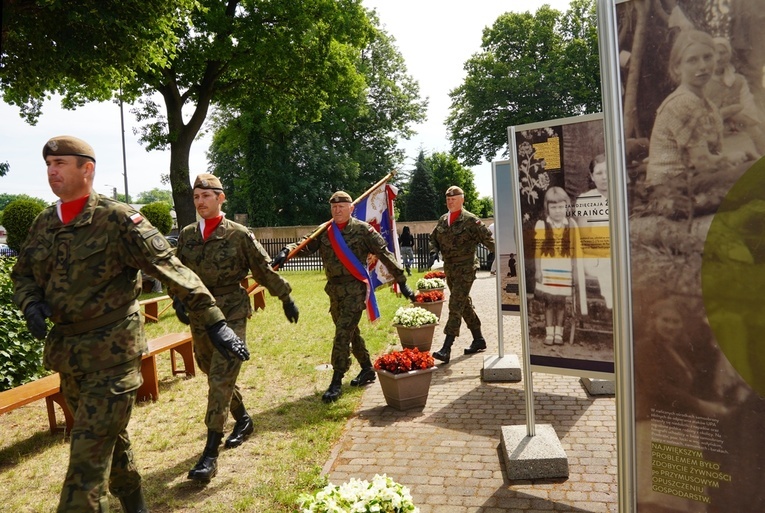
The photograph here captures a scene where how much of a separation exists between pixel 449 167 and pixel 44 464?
55963 millimetres

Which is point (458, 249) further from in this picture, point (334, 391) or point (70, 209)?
point (70, 209)

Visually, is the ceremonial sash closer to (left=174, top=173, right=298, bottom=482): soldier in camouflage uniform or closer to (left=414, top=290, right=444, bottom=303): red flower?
(left=174, top=173, right=298, bottom=482): soldier in camouflage uniform

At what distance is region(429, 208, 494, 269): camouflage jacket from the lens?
26.5ft

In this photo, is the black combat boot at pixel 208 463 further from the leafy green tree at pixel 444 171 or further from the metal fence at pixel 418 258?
the leafy green tree at pixel 444 171

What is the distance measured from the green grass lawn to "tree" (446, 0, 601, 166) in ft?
122

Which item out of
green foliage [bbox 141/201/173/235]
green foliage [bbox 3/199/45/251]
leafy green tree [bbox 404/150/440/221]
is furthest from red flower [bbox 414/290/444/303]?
leafy green tree [bbox 404/150/440/221]

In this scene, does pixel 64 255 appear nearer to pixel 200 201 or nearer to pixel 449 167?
pixel 200 201

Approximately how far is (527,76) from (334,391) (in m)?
40.3

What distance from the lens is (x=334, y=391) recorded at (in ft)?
22.0

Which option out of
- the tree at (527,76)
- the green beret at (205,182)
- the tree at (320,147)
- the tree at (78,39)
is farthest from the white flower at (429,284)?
the tree at (527,76)

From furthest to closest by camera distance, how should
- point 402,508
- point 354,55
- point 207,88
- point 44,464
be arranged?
point 354,55, point 207,88, point 44,464, point 402,508

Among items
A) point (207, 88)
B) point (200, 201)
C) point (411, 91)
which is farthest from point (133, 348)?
point (411, 91)

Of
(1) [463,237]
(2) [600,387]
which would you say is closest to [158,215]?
(1) [463,237]

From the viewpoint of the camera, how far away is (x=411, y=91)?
169 ft
